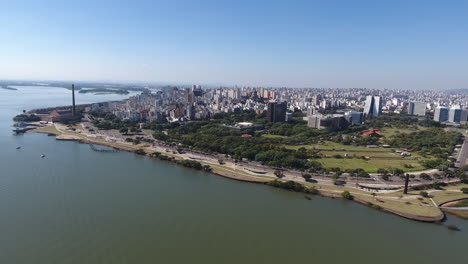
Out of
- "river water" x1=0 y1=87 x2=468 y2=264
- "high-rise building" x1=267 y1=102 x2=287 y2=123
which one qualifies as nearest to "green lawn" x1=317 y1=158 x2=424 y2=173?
"river water" x1=0 y1=87 x2=468 y2=264

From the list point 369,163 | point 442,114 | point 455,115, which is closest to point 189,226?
point 369,163

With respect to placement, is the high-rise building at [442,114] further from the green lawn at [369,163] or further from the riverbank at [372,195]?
the riverbank at [372,195]

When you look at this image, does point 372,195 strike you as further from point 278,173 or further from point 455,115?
point 455,115

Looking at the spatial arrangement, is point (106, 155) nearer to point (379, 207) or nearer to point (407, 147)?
point (379, 207)

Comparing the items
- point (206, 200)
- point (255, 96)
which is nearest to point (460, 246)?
point (206, 200)

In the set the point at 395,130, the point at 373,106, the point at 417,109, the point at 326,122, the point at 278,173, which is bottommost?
the point at 278,173

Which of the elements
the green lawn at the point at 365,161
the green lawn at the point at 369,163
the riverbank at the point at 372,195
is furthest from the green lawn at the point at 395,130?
the riverbank at the point at 372,195
